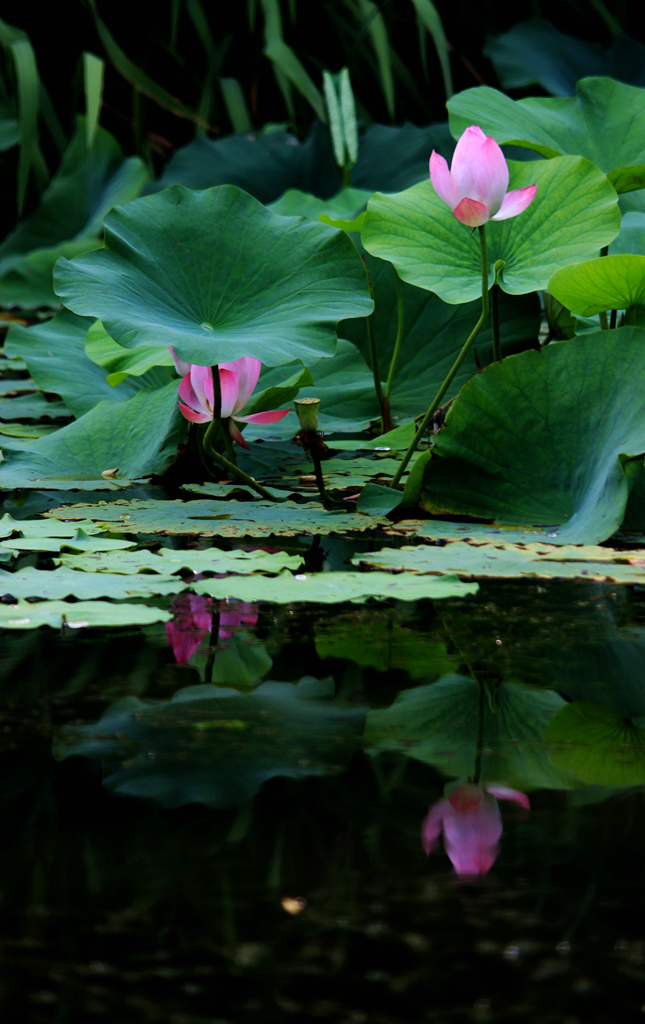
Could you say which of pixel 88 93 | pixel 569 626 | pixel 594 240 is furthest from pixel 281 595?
pixel 88 93

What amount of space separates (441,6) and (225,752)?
363cm

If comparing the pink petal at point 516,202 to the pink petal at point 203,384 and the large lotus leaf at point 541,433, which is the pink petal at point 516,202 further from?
the pink petal at point 203,384

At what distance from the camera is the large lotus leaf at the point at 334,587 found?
0.76 metres

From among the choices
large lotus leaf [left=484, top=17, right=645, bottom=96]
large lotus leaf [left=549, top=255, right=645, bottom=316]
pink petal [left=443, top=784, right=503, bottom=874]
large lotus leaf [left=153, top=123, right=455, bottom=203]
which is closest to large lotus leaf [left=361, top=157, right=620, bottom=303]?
large lotus leaf [left=549, top=255, right=645, bottom=316]

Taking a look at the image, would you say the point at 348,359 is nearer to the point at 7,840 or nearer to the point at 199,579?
the point at 199,579

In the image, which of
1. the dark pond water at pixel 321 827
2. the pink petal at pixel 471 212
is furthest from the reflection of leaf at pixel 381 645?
the pink petal at pixel 471 212

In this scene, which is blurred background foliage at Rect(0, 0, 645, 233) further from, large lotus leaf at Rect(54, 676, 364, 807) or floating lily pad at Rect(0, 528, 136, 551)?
large lotus leaf at Rect(54, 676, 364, 807)

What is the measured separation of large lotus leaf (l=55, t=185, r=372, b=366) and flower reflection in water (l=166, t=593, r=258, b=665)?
313mm

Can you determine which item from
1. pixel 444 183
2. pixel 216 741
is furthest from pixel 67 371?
pixel 216 741

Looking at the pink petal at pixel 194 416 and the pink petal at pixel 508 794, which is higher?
the pink petal at pixel 194 416

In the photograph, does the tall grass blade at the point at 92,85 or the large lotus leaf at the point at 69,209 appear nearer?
the tall grass blade at the point at 92,85

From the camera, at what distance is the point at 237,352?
99cm

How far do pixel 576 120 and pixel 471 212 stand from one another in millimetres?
504

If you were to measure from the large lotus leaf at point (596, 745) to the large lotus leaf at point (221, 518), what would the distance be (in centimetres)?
46
